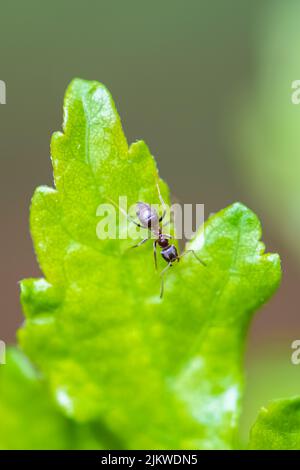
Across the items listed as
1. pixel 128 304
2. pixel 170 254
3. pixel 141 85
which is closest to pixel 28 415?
pixel 128 304

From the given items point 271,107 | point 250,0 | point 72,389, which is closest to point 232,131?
point 271,107

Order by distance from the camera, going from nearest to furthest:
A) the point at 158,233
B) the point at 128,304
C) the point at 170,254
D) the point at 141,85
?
the point at 128,304 → the point at 170,254 → the point at 158,233 → the point at 141,85

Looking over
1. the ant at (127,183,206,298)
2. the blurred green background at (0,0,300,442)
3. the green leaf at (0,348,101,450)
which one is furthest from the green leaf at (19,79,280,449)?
the blurred green background at (0,0,300,442)

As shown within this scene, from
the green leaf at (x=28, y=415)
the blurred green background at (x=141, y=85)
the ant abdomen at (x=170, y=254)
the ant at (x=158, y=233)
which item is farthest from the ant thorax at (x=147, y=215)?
the blurred green background at (x=141, y=85)

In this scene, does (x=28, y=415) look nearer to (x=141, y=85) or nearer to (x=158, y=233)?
(x=158, y=233)

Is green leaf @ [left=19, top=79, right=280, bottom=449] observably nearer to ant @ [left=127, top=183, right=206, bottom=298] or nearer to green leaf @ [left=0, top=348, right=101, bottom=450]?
ant @ [left=127, top=183, right=206, bottom=298]

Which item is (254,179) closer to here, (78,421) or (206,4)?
(78,421)
